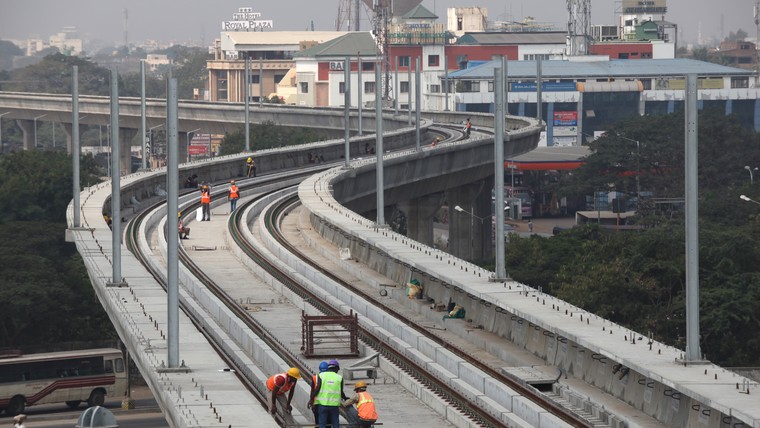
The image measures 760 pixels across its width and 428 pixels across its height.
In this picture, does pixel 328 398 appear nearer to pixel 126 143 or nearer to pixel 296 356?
pixel 296 356

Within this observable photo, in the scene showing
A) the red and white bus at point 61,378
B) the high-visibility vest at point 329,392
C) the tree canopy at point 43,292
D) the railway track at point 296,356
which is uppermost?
the high-visibility vest at point 329,392

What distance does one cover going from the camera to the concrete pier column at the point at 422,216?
108 m

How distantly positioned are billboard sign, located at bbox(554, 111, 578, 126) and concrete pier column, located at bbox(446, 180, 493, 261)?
7724 cm

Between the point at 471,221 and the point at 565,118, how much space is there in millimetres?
84389

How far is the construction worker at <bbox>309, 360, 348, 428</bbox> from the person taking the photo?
27.3 meters

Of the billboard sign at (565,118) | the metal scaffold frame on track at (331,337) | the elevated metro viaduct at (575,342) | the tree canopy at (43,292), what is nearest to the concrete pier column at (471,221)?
the tree canopy at (43,292)

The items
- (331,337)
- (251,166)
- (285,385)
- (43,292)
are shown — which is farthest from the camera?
(251,166)

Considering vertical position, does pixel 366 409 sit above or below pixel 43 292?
above

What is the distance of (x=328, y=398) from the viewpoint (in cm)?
2727

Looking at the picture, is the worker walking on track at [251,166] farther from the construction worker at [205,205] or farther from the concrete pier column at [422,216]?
the construction worker at [205,205]

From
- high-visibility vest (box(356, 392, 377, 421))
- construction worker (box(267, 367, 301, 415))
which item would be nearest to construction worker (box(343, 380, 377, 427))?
high-visibility vest (box(356, 392, 377, 421))

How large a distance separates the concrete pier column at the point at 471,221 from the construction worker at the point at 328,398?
8558cm

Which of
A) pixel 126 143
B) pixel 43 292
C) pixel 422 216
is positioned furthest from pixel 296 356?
pixel 126 143

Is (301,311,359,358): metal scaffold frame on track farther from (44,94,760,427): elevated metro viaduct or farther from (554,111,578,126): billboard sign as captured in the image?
(554,111,578,126): billboard sign
